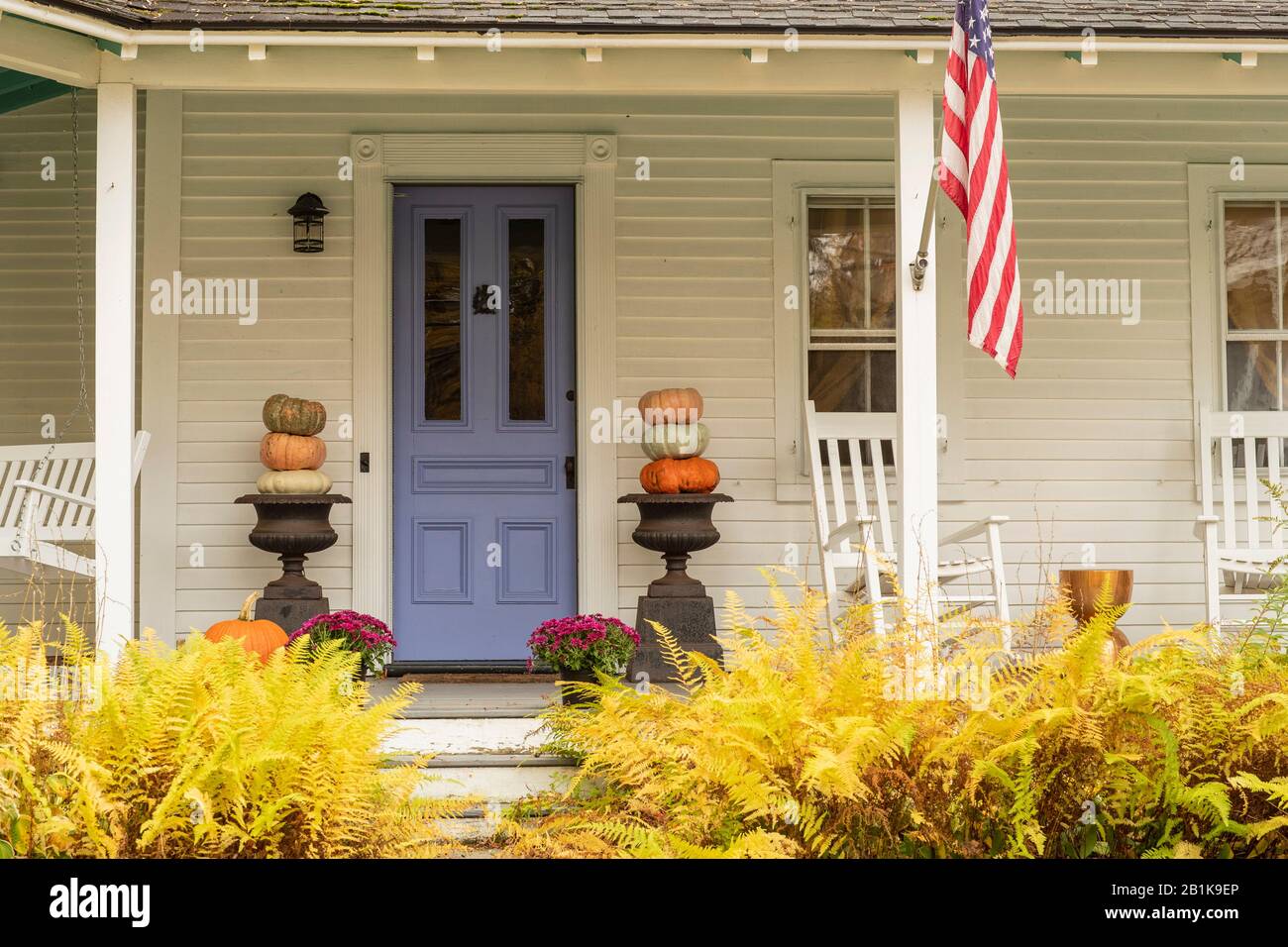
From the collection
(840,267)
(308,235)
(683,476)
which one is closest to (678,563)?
(683,476)

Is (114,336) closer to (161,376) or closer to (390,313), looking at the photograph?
(161,376)

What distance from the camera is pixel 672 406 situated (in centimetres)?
557

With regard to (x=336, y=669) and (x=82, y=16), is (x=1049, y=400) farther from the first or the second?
(x=82, y=16)

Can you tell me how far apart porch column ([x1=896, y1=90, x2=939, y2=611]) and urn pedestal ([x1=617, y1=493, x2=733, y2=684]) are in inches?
49.0

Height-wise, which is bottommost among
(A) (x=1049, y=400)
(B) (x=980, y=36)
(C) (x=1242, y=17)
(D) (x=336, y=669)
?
(D) (x=336, y=669)

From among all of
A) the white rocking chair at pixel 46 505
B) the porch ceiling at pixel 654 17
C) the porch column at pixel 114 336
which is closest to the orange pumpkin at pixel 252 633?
the porch column at pixel 114 336

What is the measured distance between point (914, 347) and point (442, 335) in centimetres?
239

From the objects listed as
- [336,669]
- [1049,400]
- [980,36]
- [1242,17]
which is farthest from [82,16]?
[1049,400]

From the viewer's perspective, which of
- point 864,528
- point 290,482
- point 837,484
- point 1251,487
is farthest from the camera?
point 290,482

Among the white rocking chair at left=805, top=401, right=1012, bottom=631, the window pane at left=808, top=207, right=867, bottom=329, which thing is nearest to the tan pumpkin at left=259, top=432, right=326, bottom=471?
the white rocking chair at left=805, top=401, right=1012, bottom=631

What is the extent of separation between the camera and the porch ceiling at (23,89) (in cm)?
471

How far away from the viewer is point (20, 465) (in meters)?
5.39
